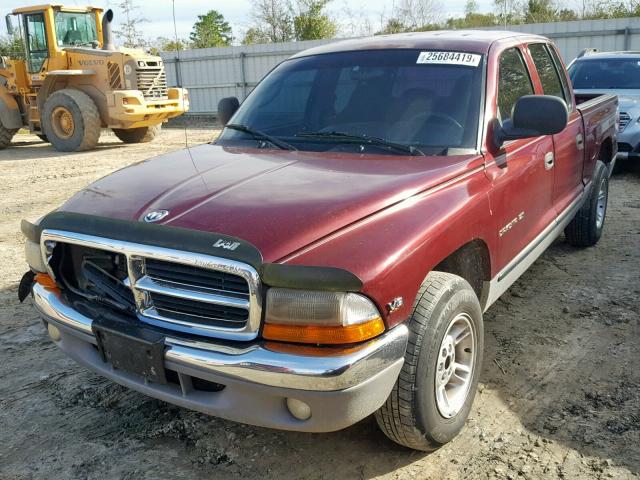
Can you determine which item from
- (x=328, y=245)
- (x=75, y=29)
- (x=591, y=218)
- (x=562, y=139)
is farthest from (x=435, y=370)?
(x=75, y=29)

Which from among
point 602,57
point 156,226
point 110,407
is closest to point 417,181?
point 156,226

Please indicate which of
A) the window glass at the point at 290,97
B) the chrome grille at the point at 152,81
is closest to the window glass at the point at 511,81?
the window glass at the point at 290,97

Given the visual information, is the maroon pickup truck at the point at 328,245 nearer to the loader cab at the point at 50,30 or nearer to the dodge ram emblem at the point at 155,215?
the dodge ram emblem at the point at 155,215

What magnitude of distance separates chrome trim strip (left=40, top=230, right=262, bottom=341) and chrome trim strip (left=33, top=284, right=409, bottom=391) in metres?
0.06

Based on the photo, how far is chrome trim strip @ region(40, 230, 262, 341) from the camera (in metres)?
2.16

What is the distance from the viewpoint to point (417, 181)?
2.72 meters

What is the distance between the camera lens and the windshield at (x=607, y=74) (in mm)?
9086

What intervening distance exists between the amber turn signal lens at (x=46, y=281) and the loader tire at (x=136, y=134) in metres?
12.7

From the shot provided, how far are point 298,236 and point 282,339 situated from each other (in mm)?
384

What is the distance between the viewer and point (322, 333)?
2156 mm

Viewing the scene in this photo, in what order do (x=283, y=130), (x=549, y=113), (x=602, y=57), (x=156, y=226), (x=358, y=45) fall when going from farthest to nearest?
(x=602, y=57) → (x=358, y=45) → (x=283, y=130) → (x=549, y=113) → (x=156, y=226)

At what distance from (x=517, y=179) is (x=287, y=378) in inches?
77.4

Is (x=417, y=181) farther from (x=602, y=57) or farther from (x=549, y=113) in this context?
(x=602, y=57)

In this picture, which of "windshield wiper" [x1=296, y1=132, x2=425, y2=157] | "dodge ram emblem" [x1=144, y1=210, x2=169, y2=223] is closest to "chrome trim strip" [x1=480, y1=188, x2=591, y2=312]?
"windshield wiper" [x1=296, y1=132, x2=425, y2=157]
